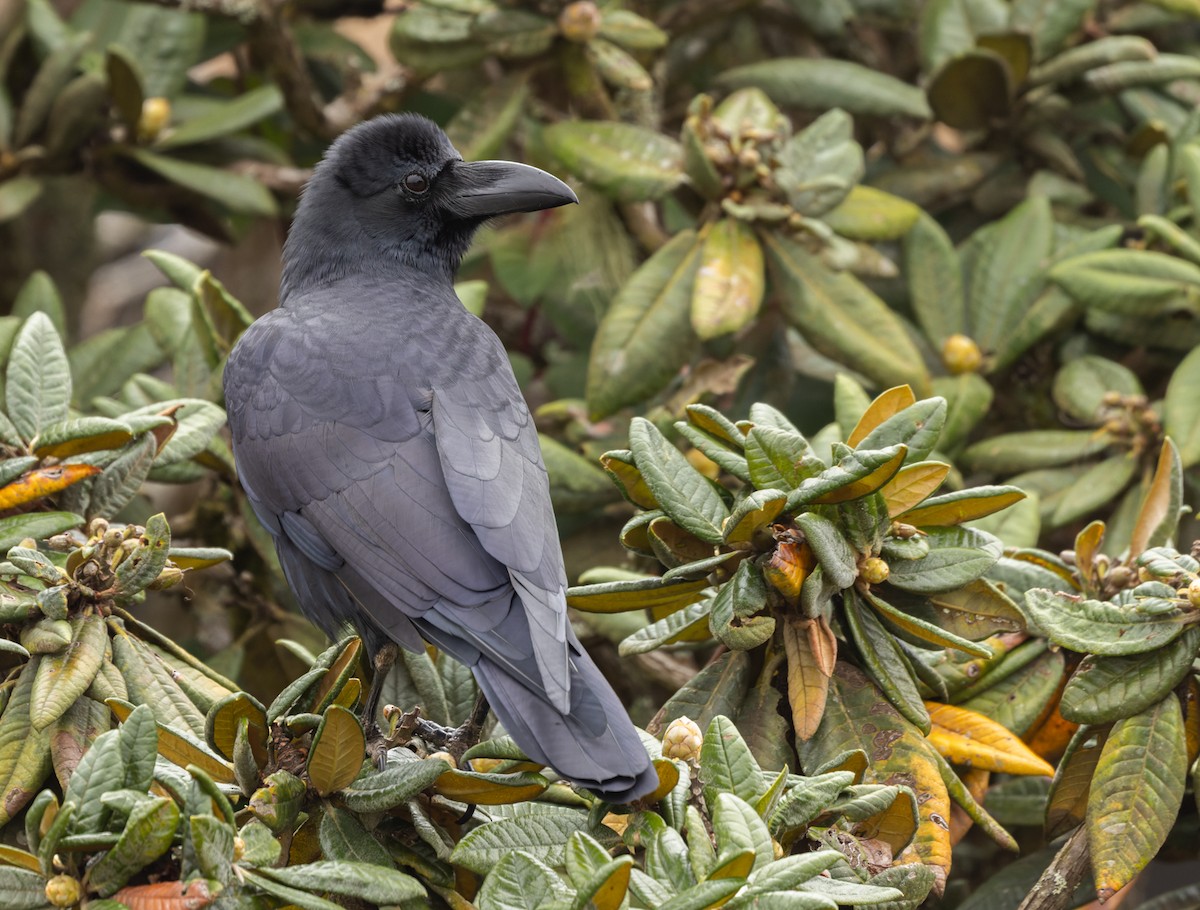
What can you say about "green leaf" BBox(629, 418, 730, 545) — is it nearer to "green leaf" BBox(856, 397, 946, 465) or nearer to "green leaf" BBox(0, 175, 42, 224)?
"green leaf" BBox(856, 397, 946, 465)

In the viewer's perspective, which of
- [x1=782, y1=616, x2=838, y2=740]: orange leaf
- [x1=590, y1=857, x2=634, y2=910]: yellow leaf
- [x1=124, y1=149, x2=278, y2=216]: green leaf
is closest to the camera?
[x1=590, y1=857, x2=634, y2=910]: yellow leaf

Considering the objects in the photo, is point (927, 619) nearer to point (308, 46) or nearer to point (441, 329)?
point (441, 329)

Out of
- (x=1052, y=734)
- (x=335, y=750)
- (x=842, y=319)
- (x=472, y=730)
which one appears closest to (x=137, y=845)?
(x=335, y=750)

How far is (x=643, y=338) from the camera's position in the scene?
3.34 m

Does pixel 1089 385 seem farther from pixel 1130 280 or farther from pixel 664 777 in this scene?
pixel 664 777

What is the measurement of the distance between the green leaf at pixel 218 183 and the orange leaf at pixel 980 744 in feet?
8.50

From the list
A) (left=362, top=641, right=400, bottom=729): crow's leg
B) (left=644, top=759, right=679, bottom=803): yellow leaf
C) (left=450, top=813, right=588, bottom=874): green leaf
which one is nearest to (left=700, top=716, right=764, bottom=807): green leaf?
(left=644, top=759, right=679, bottom=803): yellow leaf

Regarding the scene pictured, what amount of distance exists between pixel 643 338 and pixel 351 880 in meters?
1.78

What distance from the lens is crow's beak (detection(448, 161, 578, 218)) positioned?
319 cm

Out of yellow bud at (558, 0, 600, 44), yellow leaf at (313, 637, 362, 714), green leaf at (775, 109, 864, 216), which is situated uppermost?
yellow bud at (558, 0, 600, 44)

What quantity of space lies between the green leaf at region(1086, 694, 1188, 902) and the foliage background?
0.07 meters

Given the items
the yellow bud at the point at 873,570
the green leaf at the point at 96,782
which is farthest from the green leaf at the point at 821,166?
the green leaf at the point at 96,782

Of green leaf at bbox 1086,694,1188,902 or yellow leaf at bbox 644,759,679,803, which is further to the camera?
green leaf at bbox 1086,694,1188,902

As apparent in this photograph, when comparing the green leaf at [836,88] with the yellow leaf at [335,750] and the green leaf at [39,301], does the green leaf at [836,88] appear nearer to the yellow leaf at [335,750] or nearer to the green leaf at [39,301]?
the green leaf at [39,301]
